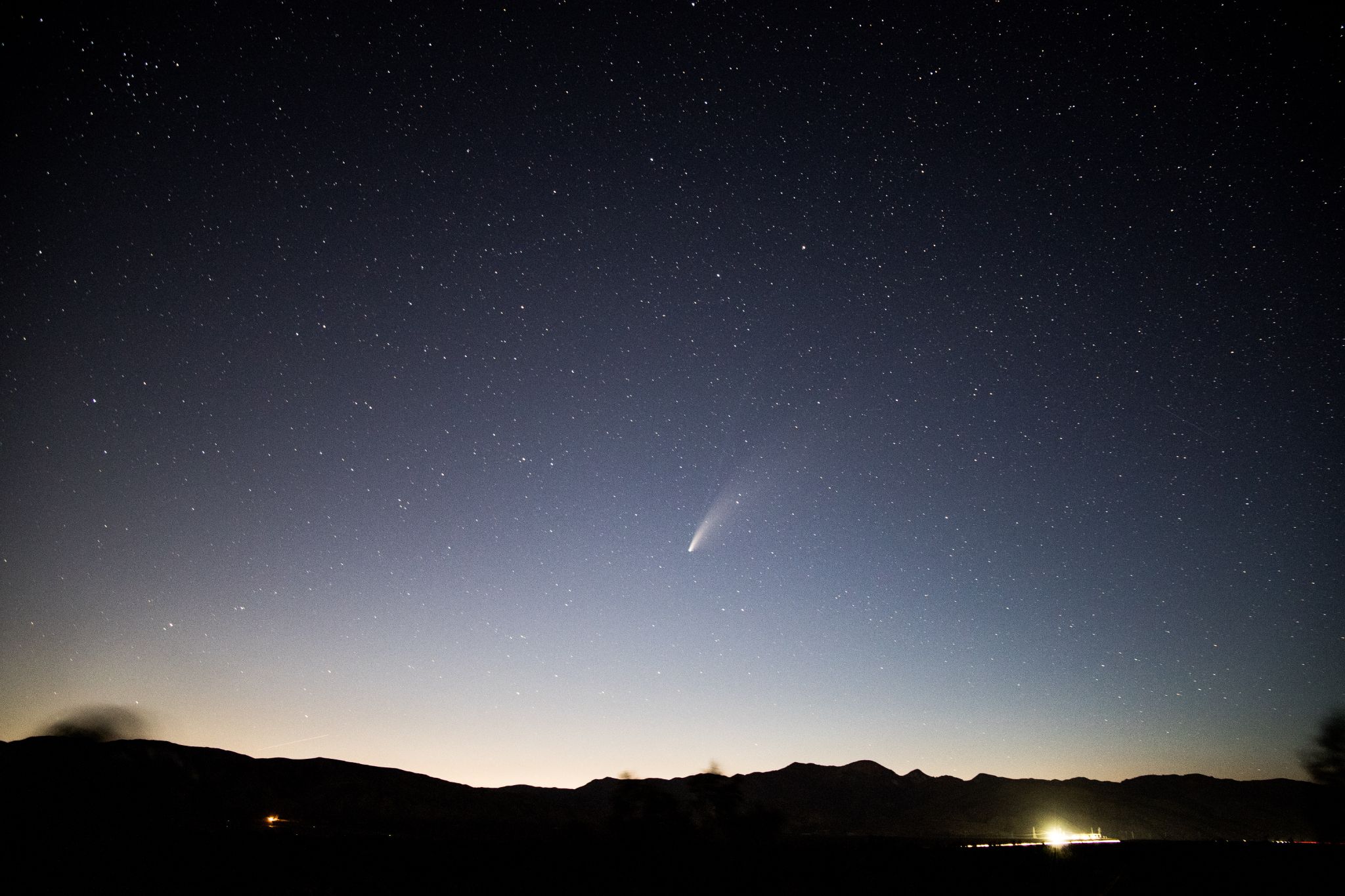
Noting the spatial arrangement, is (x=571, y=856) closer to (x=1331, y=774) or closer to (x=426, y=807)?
(x=1331, y=774)

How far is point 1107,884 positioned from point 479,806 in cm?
14922

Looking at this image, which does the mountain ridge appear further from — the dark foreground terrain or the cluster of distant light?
the cluster of distant light

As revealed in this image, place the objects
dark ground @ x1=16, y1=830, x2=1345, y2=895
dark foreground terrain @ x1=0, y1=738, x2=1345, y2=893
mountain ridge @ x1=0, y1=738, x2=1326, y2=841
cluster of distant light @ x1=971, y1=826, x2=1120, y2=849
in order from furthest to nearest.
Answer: cluster of distant light @ x1=971, y1=826, x2=1120, y2=849
mountain ridge @ x1=0, y1=738, x2=1326, y2=841
dark foreground terrain @ x1=0, y1=738, x2=1345, y2=893
dark ground @ x1=16, y1=830, x2=1345, y2=895

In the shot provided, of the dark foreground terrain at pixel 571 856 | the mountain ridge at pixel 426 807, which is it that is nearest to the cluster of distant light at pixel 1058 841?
the dark foreground terrain at pixel 571 856

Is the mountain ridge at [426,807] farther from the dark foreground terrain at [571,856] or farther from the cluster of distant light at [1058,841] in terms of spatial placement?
the cluster of distant light at [1058,841]

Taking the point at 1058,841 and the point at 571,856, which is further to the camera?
the point at 1058,841

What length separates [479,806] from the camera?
148 meters

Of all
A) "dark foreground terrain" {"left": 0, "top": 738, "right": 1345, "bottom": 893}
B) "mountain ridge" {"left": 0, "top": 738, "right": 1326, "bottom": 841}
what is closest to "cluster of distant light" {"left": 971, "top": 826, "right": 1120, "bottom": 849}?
"dark foreground terrain" {"left": 0, "top": 738, "right": 1345, "bottom": 893}

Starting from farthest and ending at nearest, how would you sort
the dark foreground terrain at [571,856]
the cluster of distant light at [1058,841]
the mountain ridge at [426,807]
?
the cluster of distant light at [1058,841]
the mountain ridge at [426,807]
the dark foreground terrain at [571,856]

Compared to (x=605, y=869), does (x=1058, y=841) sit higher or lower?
lower

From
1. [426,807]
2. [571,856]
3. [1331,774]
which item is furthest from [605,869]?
[426,807]

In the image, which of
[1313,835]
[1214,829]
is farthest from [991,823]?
[1313,835]

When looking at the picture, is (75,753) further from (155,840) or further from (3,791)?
(155,840)

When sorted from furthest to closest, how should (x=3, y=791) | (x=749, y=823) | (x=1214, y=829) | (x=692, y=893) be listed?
(x=1214, y=829) → (x=3, y=791) → (x=749, y=823) → (x=692, y=893)
